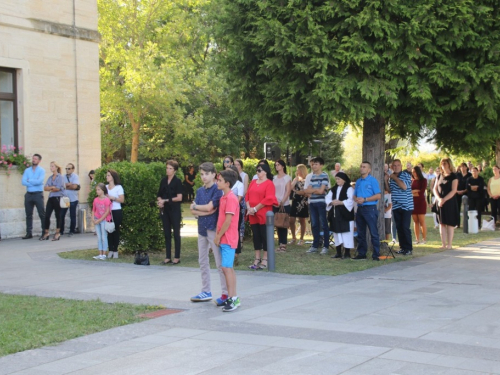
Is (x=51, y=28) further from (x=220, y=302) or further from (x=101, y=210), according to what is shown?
(x=220, y=302)

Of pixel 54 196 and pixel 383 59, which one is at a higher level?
pixel 383 59

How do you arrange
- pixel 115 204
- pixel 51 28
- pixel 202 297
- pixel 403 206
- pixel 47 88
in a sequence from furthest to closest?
pixel 51 28 < pixel 47 88 < pixel 403 206 < pixel 115 204 < pixel 202 297

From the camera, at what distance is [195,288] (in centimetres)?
1011

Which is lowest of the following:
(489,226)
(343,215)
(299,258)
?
(299,258)

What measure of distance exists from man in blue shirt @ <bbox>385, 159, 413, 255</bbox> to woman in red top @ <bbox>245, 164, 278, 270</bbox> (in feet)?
10.3

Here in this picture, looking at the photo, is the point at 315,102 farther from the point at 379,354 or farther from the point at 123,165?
the point at 379,354

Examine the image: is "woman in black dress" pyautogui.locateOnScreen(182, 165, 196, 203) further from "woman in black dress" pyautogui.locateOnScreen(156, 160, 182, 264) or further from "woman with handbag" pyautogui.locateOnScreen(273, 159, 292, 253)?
"woman in black dress" pyautogui.locateOnScreen(156, 160, 182, 264)

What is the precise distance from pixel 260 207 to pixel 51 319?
4960 mm

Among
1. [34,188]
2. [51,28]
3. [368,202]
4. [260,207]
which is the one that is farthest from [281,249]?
[51,28]

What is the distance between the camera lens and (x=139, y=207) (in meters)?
14.1

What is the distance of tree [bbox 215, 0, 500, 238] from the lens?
11883 millimetres

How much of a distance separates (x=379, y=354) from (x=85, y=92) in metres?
15.2

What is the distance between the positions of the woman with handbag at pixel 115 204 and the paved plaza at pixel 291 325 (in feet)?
5.50

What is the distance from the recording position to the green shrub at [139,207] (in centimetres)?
1404
